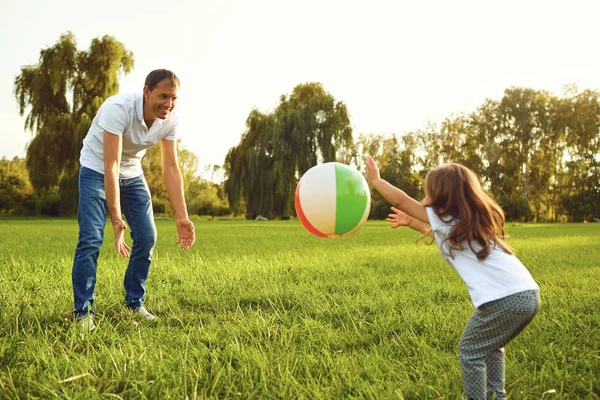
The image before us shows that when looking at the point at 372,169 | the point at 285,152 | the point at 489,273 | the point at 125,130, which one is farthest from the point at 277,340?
the point at 285,152

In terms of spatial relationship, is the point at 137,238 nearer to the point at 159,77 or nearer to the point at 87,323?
the point at 87,323

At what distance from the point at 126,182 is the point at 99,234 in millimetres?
488

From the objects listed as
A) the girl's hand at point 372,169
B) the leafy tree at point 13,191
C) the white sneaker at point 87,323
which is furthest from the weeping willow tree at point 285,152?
the girl's hand at point 372,169

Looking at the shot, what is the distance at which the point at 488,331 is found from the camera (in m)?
2.10

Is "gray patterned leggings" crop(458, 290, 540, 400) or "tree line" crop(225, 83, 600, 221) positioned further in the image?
"tree line" crop(225, 83, 600, 221)

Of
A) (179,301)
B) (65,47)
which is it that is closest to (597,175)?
(65,47)

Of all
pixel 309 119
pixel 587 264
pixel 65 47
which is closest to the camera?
pixel 587 264

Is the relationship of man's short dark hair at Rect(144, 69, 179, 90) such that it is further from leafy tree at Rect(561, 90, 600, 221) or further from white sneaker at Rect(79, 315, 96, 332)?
leafy tree at Rect(561, 90, 600, 221)

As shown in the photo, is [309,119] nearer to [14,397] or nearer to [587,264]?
[587,264]

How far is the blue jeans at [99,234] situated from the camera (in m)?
3.27

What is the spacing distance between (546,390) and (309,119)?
1073 inches

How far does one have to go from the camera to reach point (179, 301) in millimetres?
4117

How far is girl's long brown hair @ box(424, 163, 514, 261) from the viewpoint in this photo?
2.18m

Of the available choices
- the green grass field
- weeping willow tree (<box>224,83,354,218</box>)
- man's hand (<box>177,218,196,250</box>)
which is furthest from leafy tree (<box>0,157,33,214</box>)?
man's hand (<box>177,218,196,250</box>)
